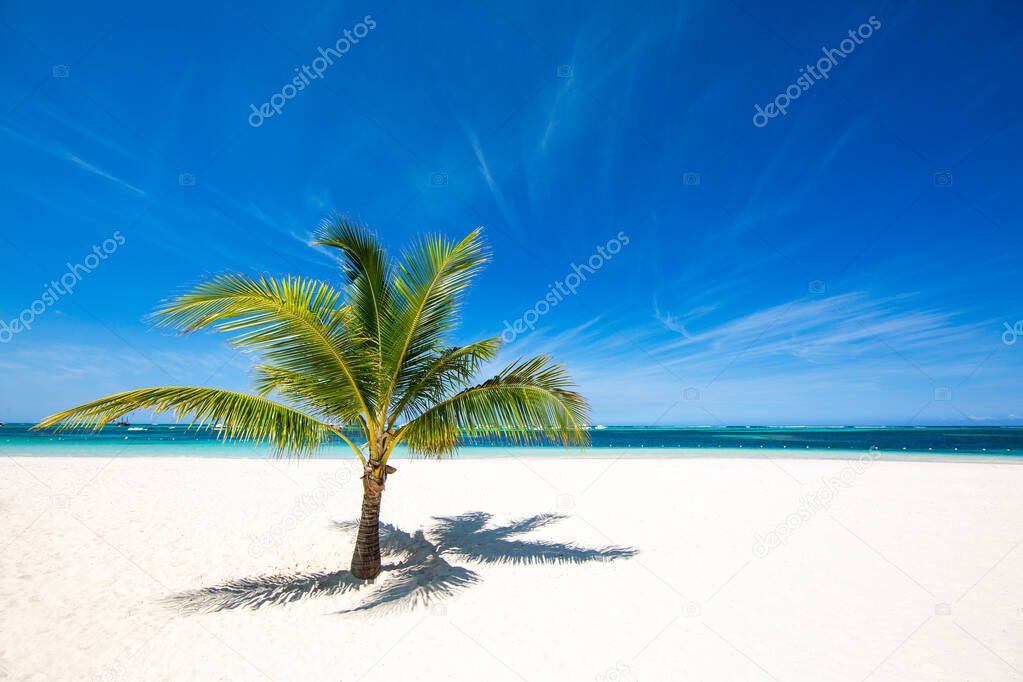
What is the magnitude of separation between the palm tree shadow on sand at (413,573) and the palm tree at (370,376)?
1.61 feet

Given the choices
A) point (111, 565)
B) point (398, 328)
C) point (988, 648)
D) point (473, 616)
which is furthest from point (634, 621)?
point (111, 565)

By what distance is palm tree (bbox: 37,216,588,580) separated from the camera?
4.97m

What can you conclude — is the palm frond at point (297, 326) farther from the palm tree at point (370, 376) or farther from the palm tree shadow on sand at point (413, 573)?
the palm tree shadow on sand at point (413, 573)

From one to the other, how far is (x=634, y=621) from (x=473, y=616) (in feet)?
5.91

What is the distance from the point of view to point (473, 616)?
4773 mm

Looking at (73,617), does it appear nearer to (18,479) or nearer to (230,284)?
(230,284)

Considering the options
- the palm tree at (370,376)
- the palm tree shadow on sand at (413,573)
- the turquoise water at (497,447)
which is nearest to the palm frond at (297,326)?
the palm tree at (370,376)

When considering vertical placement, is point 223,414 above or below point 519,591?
above

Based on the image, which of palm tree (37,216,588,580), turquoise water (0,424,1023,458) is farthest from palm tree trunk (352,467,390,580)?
turquoise water (0,424,1023,458)

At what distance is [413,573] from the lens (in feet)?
19.9

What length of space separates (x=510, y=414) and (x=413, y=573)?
290 centimetres

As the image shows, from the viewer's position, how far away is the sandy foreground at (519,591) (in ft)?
12.9

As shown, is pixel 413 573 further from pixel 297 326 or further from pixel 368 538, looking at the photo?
pixel 297 326

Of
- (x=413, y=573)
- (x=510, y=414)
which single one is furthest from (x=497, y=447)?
(x=510, y=414)
